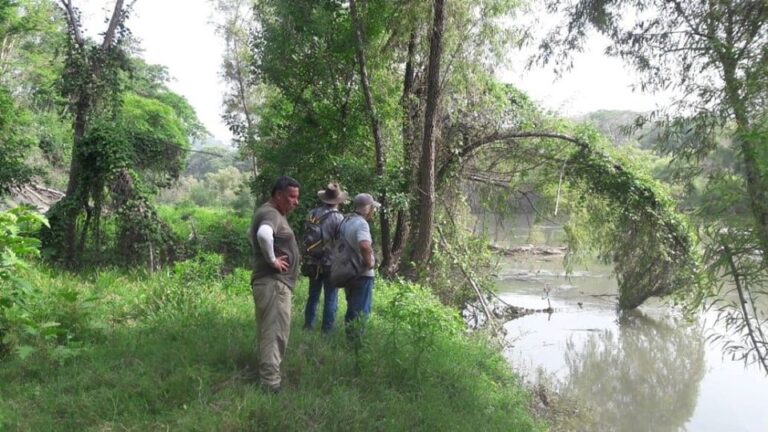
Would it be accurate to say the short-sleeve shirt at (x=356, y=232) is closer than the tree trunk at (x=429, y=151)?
Yes

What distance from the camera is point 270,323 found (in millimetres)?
4719

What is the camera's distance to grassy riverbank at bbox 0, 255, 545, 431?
4.46 meters

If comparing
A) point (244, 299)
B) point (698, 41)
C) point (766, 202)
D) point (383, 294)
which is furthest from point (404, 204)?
point (766, 202)

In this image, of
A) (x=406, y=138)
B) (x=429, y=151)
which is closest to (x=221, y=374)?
(x=429, y=151)

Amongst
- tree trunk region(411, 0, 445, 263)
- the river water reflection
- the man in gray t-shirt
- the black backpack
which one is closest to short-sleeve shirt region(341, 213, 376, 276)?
the man in gray t-shirt

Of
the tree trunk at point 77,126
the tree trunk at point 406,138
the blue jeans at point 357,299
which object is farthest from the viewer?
the tree trunk at point 406,138

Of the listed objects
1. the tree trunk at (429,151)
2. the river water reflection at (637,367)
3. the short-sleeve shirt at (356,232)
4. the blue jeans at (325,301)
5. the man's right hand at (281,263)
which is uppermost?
the tree trunk at (429,151)

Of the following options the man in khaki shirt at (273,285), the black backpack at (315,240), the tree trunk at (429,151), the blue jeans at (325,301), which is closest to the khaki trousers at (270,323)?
the man in khaki shirt at (273,285)

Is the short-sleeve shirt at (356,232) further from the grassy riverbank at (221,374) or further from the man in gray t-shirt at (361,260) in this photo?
the grassy riverbank at (221,374)

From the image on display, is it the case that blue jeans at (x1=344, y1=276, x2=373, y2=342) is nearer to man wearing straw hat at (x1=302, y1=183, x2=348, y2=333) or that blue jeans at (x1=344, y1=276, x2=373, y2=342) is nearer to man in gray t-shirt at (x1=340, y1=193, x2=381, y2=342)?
man in gray t-shirt at (x1=340, y1=193, x2=381, y2=342)

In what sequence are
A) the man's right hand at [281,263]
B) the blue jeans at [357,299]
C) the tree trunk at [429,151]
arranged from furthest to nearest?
1. the tree trunk at [429,151]
2. the blue jeans at [357,299]
3. the man's right hand at [281,263]

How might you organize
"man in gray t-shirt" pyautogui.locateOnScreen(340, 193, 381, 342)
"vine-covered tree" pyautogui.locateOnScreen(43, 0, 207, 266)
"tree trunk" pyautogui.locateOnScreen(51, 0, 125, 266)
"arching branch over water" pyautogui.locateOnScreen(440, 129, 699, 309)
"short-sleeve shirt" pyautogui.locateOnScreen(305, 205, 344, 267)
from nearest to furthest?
"man in gray t-shirt" pyautogui.locateOnScreen(340, 193, 381, 342) < "short-sleeve shirt" pyautogui.locateOnScreen(305, 205, 344, 267) < "vine-covered tree" pyautogui.locateOnScreen(43, 0, 207, 266) < "tree trunk" pyautogui.locateOnScreen(51, 0, 125, 266) < "arching branch over water" pyautogui.locateOnScreen(440, 129, 699, 309)

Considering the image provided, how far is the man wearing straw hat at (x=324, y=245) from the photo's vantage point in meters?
6.19

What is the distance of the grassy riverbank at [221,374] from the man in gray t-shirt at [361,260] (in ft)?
1.06
